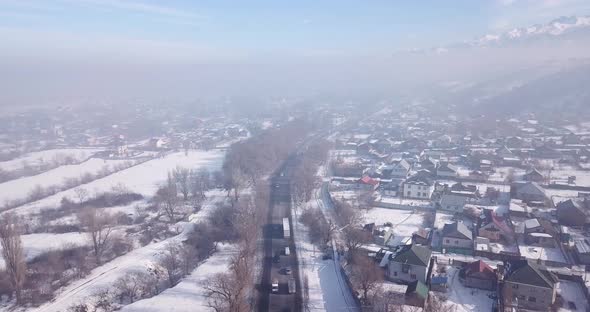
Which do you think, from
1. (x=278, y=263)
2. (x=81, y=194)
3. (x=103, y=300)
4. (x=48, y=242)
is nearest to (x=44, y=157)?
(x=81, y=194)

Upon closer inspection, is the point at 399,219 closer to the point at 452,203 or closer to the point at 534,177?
the point at 452,203

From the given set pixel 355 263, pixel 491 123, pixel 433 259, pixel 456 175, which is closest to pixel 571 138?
pixel 491 123

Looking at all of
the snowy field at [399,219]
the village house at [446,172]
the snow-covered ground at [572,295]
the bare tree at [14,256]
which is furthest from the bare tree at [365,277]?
the village house at [446,172]

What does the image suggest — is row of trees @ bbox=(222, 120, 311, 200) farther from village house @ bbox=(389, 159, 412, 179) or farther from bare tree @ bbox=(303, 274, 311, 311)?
bare tree @ bbox=(303, 274, 311, 311)

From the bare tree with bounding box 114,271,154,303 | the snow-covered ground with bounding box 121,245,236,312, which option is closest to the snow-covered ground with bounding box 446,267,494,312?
Result: the snow-covered ground with bounding box 121,245,236,312

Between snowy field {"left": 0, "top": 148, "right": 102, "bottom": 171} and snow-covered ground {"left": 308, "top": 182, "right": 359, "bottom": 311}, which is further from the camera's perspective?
snowy field {"left": 0, "top": 148, "right": 102, "bottom": 171}

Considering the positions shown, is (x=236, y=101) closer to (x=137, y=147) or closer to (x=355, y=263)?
(x=137, y=147)
